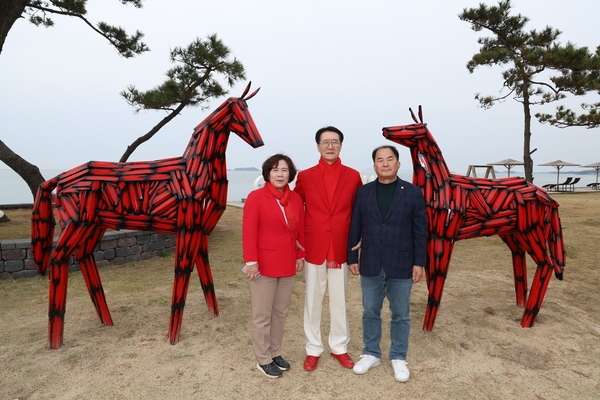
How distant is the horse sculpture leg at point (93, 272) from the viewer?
3.85m

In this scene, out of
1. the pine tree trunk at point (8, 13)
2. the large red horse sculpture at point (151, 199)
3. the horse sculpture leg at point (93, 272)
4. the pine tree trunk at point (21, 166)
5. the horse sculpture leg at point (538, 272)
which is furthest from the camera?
the pine tree trunk at point (21, 166)

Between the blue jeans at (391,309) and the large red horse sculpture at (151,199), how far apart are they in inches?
61.6

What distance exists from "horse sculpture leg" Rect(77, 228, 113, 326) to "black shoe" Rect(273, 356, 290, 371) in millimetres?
1945

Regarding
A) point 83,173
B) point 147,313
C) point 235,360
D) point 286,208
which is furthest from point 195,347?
point 83,173

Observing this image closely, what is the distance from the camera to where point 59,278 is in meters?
3.58

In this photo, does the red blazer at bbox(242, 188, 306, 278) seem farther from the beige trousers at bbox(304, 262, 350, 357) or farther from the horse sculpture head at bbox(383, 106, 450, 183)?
the horse sculpture head at bbox(383, 106, 450, 183)

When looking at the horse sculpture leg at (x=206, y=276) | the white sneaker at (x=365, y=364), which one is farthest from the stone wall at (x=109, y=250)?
the white sneaker at (x=365, y=364)

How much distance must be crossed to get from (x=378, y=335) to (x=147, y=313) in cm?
264

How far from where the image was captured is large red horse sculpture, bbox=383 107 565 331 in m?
3.71

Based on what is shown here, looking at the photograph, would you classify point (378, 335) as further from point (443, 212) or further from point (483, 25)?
point (483, 25)

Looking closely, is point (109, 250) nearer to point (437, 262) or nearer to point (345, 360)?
point (345, 360)

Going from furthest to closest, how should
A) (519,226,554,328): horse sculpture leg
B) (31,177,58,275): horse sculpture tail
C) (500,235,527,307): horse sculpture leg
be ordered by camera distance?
(500,235,527,307): horse sculpture leg → (519,226,554,328): horse sculpture leg → (31,177,58,275): horse sculpture tail

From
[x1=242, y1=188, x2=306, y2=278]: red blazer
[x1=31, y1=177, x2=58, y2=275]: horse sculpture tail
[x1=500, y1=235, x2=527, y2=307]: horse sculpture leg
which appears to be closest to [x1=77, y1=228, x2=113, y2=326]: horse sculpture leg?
[x1=31, y1=177, x2=58, y2=275]: horse sculpture tail

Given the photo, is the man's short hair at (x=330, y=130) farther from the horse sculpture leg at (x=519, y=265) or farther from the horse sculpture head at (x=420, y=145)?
the horse sculpture leg at (x=519, y=265)
